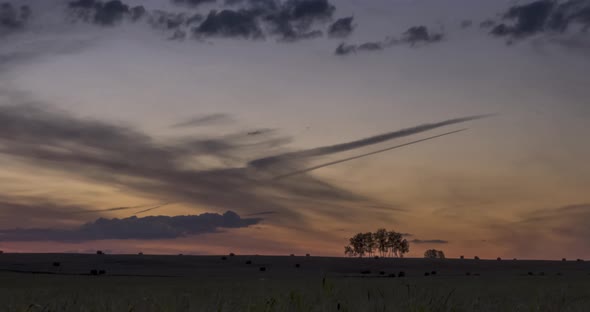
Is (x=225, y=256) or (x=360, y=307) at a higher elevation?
(x=225, y=256)

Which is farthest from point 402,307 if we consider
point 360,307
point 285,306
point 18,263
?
point 18,263

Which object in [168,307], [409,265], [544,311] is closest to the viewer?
[168,307]

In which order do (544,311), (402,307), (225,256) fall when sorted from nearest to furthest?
1. (402,307)
2. (544,311)
3. (225,256)

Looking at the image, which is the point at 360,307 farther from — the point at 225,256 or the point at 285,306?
the point at 225,256

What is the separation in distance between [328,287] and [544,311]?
2737 millimetres

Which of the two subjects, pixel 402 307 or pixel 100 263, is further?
pixel 100 263

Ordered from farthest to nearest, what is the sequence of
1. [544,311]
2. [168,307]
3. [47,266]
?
1. [47,266]
2. [544,311]
3. [168,307]

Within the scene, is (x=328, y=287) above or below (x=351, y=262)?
below

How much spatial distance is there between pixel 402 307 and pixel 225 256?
115006 mm

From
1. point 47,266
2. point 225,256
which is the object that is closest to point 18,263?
point 47,266

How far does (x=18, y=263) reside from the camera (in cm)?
8962

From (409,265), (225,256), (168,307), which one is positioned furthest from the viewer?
(225,256)

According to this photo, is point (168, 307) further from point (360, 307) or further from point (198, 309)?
point (360, 307)

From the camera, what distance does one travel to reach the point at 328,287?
597 centimetres
